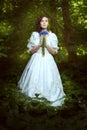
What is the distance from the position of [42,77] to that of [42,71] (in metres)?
0.11

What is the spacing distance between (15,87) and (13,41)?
2.91 m

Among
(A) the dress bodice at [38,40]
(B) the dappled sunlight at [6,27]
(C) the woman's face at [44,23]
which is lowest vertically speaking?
(B) the dappled sunlight at [6,27]

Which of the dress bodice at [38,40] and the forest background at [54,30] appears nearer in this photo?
the dress bodice at [38,40]

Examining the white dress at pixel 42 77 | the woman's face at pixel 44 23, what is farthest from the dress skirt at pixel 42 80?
the woman's face at pixel 44 23

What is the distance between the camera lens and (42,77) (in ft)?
25.8

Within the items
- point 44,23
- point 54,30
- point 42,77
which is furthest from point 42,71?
point 54,30

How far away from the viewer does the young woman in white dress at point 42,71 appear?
7797 millimetres

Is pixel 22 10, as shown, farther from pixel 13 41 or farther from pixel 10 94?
pixel 10 94

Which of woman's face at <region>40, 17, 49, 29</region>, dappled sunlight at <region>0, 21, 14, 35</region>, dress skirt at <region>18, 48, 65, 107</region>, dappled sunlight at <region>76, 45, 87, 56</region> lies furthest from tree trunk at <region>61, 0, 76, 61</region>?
woman's face at <region>40, 17, 49, 29</region>

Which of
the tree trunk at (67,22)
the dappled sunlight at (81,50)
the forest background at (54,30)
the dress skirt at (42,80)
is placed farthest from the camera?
the tree trunk at (67,22)

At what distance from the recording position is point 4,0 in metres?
10.8

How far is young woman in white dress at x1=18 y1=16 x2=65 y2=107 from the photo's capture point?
25.6 feet

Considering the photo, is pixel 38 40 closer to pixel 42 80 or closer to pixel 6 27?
pixel 42 80

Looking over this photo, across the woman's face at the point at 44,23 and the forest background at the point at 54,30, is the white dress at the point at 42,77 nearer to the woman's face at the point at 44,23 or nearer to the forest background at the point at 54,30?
the woman's face at the point at 44,23
